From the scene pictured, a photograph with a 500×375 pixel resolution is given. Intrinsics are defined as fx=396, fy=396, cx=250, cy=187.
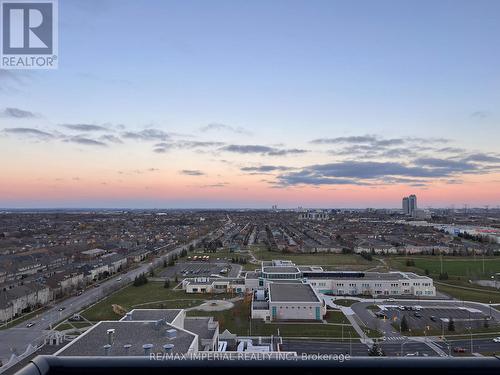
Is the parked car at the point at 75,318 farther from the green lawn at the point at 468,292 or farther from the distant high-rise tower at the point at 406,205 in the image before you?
the distant high-rise tower at the point at 406,205

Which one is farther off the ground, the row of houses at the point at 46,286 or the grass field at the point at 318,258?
the row of houses at the point at 46,286

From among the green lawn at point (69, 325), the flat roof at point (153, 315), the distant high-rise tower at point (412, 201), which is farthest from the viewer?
the distant high-rise tower at point (412, 201)

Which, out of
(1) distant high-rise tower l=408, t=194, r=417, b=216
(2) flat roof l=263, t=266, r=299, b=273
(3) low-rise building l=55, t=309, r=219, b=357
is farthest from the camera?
(1) distant high-rise tower l=408, t=194, r=417, b=216

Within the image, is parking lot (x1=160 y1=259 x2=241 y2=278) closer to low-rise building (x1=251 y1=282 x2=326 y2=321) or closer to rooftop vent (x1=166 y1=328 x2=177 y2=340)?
low-rise building (x1=251 y1=282 x2=326 y2=321)

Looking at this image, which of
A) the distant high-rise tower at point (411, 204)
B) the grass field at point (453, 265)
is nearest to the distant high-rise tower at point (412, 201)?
the distant high-rise tower at point (411, 204)

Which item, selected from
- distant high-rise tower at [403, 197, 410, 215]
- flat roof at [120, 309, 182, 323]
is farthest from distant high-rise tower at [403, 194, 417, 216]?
flat roof at [120, 309, 182, 323]
